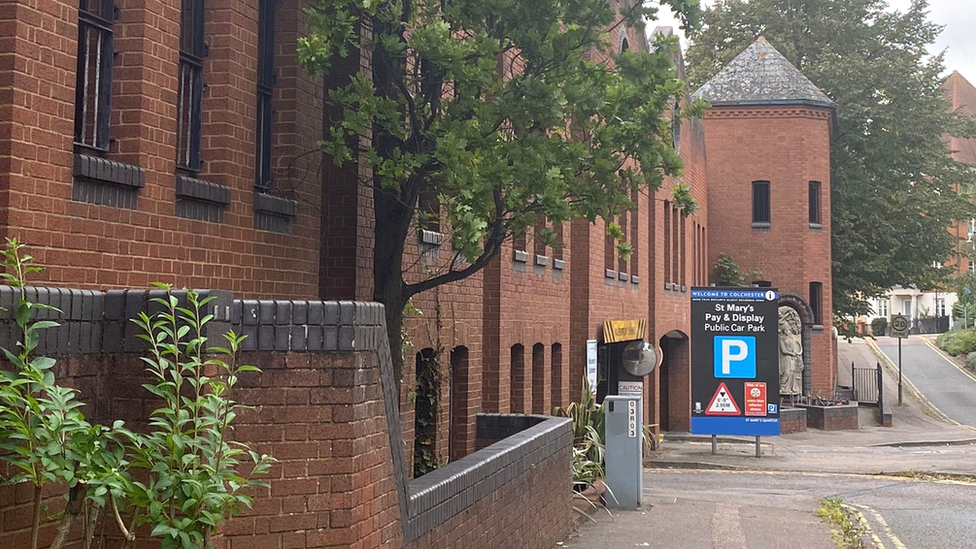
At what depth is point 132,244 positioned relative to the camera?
7359 mm

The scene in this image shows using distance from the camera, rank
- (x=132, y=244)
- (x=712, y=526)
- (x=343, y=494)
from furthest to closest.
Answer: (x=712, y=526) < (x=132, y=244) < (x=343, y=494)

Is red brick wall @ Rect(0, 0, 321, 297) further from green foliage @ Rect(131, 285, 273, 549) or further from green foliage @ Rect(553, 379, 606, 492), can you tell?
green foliage @ Rect(553, 379, 606, 492)

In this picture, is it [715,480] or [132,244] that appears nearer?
[132,244]

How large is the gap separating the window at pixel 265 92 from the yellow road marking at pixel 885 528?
8750 mm

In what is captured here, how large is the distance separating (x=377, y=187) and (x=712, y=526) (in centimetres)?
675

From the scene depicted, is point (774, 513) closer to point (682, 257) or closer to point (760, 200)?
point (682, 257)

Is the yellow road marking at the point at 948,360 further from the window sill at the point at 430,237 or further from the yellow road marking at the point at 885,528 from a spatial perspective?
the window sill at the point at 430,237

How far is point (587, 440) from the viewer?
16.4 m

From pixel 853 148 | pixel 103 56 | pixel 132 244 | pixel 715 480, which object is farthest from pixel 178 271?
pixel 853 148

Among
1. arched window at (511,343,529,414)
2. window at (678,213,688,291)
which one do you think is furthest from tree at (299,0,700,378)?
window at (678,213,688,291)

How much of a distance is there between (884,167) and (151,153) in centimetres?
4321

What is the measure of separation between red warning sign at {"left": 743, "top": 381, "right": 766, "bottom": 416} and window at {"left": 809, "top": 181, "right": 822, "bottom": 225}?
18607mm

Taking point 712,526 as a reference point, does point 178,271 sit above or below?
above

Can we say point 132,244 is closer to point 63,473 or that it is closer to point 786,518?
point 63,473
